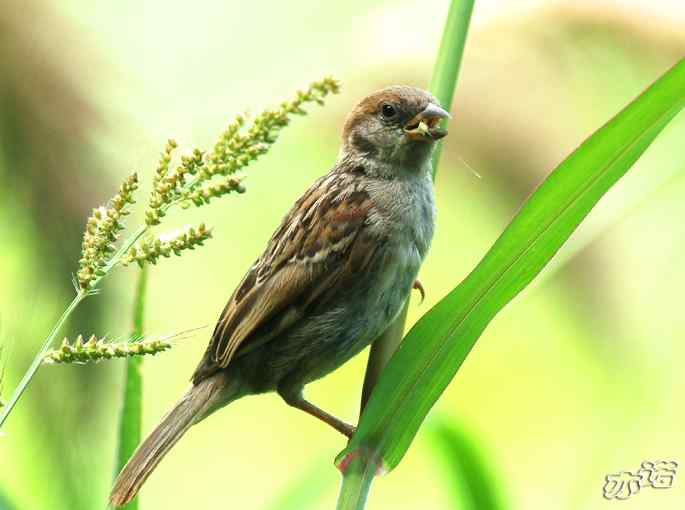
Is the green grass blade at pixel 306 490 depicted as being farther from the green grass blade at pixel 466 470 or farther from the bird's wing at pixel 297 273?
the bird's wing at pixel 297 273

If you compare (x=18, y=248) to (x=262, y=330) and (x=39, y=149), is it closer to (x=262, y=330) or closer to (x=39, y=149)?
(x=39, y=149)

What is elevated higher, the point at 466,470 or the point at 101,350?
the point at 466,470

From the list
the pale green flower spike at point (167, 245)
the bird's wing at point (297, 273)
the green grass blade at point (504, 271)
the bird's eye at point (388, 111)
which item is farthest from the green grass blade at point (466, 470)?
the pale green flower spike at point (167, 245)

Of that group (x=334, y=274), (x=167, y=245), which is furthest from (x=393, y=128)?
(x=167, y=245)

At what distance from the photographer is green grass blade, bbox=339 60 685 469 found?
1.08 metres

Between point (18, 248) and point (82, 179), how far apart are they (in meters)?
0.17

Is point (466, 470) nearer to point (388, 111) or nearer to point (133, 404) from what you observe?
point (133, 404)

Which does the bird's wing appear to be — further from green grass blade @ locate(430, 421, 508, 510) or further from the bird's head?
green grass blade @ locate(430, 421, 508, 510)

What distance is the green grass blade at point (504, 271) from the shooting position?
1.08 metres

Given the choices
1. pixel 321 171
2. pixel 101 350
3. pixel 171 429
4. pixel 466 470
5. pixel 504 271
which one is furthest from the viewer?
pixel 321 171

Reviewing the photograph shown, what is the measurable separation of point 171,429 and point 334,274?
410 millimetres

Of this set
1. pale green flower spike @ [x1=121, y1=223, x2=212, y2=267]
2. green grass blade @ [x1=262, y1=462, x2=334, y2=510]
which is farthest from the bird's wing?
pale green flower spike @ [x1=121, y1=223, x2=212, y2=267]

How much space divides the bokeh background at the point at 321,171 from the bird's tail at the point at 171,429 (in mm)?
72

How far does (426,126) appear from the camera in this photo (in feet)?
5.20
